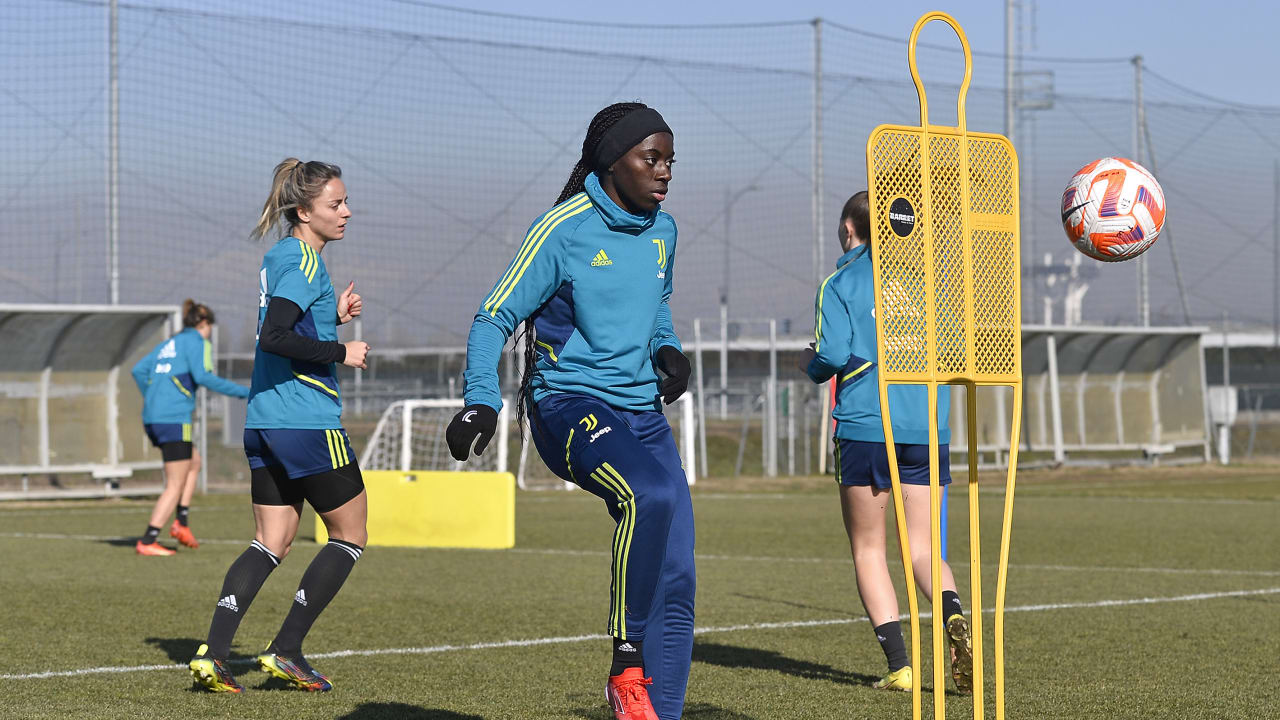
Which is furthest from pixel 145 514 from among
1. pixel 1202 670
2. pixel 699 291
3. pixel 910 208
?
pixel 910 208

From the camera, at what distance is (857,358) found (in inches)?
247

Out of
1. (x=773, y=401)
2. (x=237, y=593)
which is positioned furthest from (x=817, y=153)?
(x=237, y=593)

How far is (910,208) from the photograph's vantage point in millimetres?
4328

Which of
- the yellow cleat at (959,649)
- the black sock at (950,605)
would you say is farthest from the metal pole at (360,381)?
the yellow cleat at (959,649)

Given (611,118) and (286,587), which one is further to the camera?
(286,587)

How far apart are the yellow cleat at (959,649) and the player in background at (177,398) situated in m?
7.58

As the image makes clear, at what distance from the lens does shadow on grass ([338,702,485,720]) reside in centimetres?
537

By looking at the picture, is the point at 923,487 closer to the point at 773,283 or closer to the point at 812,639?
the point at 812,639

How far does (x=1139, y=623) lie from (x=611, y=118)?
4.70m

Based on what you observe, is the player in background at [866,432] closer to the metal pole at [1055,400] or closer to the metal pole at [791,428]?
the metal pole at [791,428]

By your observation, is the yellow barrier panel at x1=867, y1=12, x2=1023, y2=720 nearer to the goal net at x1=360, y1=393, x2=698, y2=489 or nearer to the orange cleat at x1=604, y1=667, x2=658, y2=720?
the orange cleat at x1=604, y1=667, x2=658, y2=720

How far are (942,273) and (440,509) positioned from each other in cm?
946

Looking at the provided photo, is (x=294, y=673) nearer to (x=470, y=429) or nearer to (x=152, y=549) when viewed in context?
(x=470, y=429)

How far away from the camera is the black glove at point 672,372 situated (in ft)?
15.2
